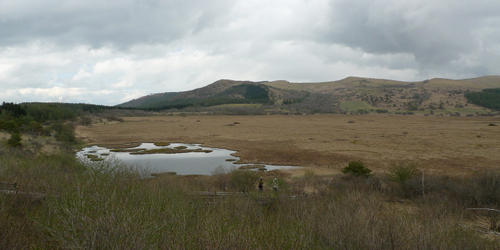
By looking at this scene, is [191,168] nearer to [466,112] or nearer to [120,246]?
[120,246]

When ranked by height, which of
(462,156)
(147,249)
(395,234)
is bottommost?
(462,156)

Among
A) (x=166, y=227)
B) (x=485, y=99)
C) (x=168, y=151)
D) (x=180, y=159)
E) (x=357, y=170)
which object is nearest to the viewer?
(x=166, y=227)

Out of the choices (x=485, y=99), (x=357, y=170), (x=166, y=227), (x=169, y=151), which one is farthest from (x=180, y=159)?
(x=485, y=99)

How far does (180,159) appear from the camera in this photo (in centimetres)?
4391

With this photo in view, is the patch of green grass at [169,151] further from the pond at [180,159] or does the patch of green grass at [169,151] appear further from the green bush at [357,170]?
the green bush at [357,170]

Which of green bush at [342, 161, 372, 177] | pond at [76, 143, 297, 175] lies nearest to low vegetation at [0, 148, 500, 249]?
green bush at [342, 161, 372, 177]

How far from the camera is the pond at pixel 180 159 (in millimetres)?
36250

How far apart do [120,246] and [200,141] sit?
57.3m

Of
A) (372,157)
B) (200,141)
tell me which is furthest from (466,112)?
(200,141)

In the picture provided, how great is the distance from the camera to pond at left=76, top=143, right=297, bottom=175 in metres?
36.2

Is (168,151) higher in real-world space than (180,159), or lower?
higher

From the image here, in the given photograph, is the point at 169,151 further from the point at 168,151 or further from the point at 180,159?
the point at 180,159

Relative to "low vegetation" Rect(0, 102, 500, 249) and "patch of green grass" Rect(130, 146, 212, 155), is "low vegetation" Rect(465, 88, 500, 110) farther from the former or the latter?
"low vegetation" Rect(0, 102, 500, 249)

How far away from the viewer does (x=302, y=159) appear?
41.8m
